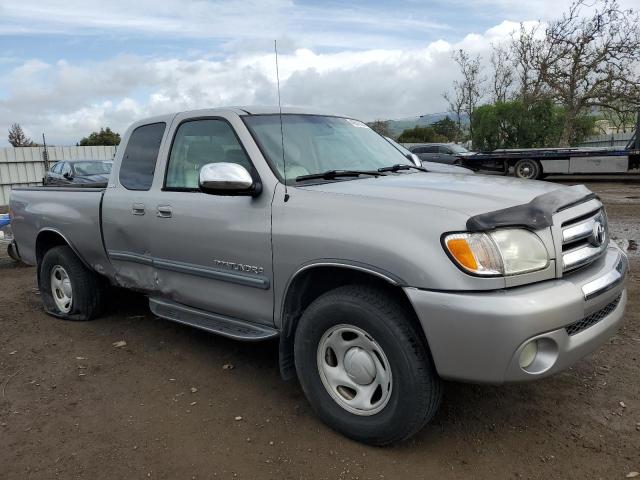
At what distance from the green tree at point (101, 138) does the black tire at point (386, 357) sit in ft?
130

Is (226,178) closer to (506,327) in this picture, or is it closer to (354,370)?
(354,370)

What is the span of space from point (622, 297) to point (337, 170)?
6.03 ft

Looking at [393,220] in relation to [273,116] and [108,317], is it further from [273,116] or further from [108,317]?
[108,317]

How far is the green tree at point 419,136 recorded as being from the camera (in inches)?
1540

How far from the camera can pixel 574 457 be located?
2879mm

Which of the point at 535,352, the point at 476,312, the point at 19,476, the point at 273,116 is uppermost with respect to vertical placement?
the point at 273,116

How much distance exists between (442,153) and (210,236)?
19.3 meters

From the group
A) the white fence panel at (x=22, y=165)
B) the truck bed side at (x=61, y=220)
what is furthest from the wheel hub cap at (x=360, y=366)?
the white fence panel at (x=22, y=165)

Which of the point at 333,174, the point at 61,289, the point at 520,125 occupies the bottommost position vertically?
the point at 61,289

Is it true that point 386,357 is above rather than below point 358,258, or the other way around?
below

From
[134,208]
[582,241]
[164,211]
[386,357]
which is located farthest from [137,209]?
[582,241]

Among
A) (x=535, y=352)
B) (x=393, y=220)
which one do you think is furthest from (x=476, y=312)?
(x=393, y=220)

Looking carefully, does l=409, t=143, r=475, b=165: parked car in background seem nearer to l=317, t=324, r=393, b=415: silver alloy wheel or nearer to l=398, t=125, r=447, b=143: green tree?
l=398, t=125, r=447, b=143: green tree

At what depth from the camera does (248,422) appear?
339 centimetres
